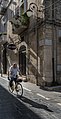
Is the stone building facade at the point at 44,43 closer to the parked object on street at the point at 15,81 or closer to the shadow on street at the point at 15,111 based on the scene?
the parked object on street at the point at 15,81

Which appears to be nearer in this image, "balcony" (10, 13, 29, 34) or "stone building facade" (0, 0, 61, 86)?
"stone building facade" (0, 0, 61, 86)

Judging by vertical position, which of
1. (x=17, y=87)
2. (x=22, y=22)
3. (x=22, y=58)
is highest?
(x=22, y=22)

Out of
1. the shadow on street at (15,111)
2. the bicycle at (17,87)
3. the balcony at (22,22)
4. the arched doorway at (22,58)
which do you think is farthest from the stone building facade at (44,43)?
the shadow on street at (15,111)

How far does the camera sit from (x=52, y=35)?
15898 millimetres

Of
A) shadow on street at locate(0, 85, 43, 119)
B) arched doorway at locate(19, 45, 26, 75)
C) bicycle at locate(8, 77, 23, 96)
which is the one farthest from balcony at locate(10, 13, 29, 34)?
shadow on street at locate(0, 85, 43, 119)

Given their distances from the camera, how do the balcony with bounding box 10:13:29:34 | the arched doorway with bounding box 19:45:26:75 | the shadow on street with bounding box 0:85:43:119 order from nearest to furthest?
the shadow on street with bounding box 0:85:43:119 → the balcony with bounding box 10:13:29:34 → the arched doorway with bounding box 19:45:26:75

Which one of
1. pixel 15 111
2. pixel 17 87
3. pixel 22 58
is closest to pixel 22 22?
pixel 22 58

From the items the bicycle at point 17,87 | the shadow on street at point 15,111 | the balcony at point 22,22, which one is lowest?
the bicycle at point 17,87

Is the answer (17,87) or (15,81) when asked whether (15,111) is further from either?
(15,81)

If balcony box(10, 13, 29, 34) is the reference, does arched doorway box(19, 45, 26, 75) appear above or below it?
below

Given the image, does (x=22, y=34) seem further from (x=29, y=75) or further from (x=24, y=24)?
(x=29, y=75)

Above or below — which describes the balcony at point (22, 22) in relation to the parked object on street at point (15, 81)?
above

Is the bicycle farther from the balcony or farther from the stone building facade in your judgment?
the balcony

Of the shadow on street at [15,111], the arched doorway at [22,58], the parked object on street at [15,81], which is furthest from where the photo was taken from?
the arched doorway at [22,58]
